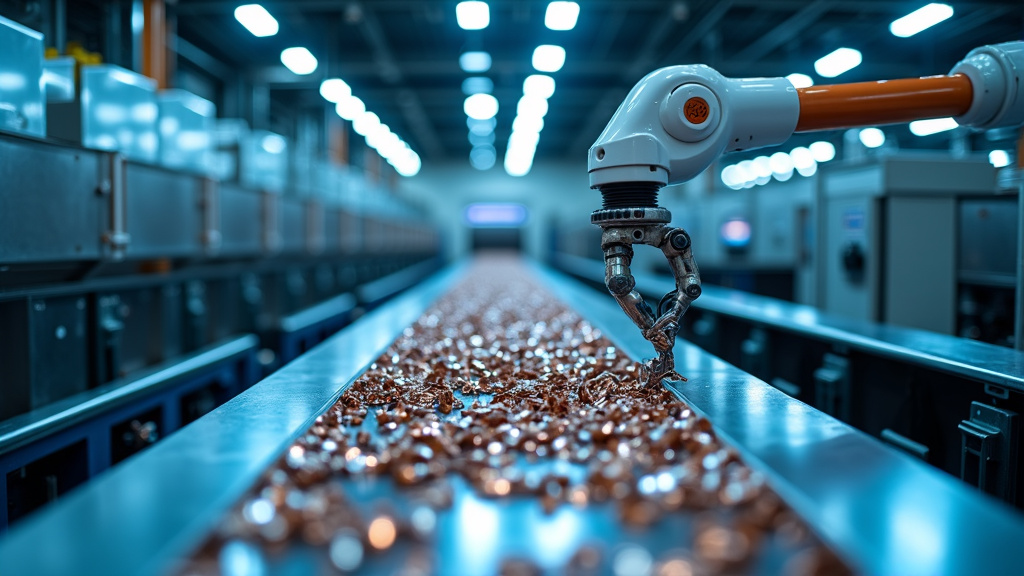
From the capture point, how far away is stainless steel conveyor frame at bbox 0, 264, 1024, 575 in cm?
79

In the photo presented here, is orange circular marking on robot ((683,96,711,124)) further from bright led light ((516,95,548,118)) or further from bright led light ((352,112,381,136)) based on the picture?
bright led light ((352,112,381,136))

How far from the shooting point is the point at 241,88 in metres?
9.34

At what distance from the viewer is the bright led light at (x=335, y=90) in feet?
26.2

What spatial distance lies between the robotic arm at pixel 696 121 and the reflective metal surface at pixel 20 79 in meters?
2.00

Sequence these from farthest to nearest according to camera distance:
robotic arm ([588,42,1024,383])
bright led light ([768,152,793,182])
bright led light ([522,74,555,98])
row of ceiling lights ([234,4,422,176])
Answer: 1. bright led light ([768,152,793,182])
2. bright led light ([522,74,555,98])
3. row of ceiling lights ([234,4,422,176])
4. robotic arm ([588,42,1024,383])

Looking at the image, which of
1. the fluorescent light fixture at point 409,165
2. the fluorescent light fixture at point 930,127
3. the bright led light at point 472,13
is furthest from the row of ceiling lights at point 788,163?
the fluorescent light fixture at point 409,165

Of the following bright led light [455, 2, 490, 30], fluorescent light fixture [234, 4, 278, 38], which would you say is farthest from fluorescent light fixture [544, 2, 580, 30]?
fluorescent light fixture [234, 4, 278, 38]

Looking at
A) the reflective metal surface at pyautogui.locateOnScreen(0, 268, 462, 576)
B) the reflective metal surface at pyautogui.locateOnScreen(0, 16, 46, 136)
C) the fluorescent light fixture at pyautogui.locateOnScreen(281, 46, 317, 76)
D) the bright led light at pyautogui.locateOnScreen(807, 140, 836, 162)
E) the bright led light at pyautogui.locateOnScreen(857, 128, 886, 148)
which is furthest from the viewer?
the bright led light at pyautogui.locateOnScreen(807, 140, 836, 162)

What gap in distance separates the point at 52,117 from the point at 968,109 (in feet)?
11.3

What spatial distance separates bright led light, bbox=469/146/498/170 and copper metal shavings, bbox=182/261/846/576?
15533mm

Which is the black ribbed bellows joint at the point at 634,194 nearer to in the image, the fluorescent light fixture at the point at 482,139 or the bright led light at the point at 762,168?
the fluorescent light fixture at the point at 482,139

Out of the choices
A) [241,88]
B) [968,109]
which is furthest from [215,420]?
[241,88]

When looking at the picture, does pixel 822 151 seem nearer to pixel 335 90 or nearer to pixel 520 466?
pixel 335 90

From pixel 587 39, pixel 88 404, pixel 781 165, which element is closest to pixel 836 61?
pixel 587 39
